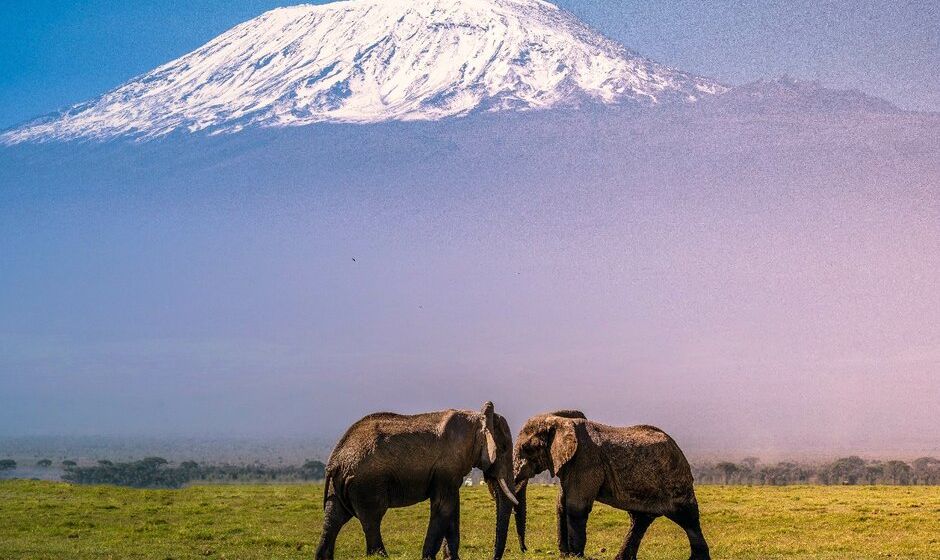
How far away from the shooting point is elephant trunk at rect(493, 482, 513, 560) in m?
28.3

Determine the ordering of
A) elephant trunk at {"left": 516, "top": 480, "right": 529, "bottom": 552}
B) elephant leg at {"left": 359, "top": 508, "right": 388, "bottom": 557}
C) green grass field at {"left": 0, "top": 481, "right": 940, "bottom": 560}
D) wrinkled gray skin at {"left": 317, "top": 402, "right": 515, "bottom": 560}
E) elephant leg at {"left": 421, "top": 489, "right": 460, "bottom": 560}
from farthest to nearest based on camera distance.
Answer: green grass field at {"left": 0, "top": 481, "right": 940, "bottom": 560}, elephant trunk at {"left": 516, "top": 480, "right": 529, "bottom": 552}, elephant leg at {"left": 359, "top": 508, "right": 388, "bottom": 557}, wrinkled gray skin at {"left": 317, "top": 402, "right": 515, "bottom": 560}, elephant leg at {"left": 421, "top": 489, "right": 460, "bottom": 560}

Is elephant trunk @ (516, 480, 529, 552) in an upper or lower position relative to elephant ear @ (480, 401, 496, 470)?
lower

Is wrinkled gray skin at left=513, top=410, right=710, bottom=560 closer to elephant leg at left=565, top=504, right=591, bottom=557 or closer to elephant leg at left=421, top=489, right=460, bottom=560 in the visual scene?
elephant leg at left=565, top=504, right=591, bottom=557

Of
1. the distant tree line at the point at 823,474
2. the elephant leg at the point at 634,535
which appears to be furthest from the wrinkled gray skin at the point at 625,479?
the distant tree line at the point at 823,474

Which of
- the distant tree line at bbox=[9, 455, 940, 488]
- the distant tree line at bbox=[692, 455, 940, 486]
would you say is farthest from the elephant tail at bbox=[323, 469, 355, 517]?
the distant tree line at bbox=[9, 455, 940, 488]

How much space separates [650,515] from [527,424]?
385cm

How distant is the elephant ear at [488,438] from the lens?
2902 centimetres

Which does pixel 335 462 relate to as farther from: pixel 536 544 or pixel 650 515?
pixel 536 544

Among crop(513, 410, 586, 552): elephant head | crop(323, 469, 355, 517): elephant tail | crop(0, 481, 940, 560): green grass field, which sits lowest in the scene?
crop(0, 481, 940, 560): green grass field

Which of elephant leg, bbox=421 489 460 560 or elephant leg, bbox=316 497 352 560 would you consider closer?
elephant leg, bbox=421 489 460 560

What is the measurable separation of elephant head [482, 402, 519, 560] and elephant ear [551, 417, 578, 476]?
1.11 m

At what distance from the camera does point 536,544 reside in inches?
1462

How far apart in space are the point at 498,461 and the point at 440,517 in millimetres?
1961

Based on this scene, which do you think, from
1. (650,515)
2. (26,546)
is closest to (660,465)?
(650,515)
